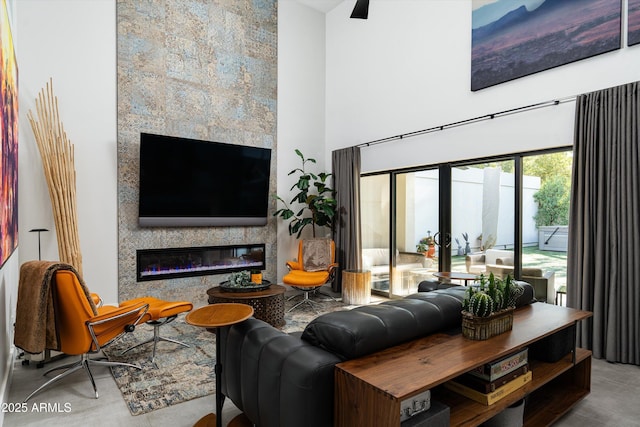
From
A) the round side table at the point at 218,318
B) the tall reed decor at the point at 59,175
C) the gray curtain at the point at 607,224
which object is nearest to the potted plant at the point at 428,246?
the gray curtain at the point at 607,224

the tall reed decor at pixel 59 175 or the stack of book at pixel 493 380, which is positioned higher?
the tall reed decor at pixel 59 175

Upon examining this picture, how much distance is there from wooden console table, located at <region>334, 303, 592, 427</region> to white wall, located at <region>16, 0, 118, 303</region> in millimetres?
4244

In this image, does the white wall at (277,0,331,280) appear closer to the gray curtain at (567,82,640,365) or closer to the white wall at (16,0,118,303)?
the white wall at (16,0,118,303)

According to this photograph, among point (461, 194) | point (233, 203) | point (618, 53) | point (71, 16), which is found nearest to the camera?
point (618, 53)

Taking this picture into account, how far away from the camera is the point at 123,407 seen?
2514 mm

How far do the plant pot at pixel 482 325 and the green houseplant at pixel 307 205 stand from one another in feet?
13.3

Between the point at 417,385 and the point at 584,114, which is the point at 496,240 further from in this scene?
the point at 417,385

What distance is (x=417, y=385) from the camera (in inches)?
53.5

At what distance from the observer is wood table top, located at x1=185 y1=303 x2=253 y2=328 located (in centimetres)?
180

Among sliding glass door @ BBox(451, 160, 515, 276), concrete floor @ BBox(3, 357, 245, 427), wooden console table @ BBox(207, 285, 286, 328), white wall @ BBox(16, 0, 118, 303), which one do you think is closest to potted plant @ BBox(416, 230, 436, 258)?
sliding glass door @ BBox(451, 160, 515, 276)

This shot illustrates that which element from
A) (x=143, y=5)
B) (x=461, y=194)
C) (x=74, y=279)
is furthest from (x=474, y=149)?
(x=143, y=5)

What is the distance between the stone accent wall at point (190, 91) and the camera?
4.83 meters

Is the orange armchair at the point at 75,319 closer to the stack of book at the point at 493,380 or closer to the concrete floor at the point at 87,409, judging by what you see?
the concrete floor at the point at 87,409

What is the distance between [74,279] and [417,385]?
254 centimetres
